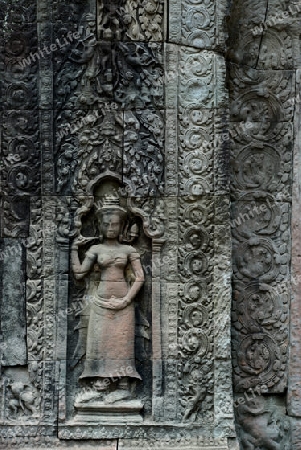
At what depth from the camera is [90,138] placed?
6176 mm

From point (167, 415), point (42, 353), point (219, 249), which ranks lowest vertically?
point (167, 415)

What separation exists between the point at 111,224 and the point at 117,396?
153 cm

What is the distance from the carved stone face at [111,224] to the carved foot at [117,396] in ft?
4.53

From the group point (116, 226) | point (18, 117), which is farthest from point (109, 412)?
point (18, 117)

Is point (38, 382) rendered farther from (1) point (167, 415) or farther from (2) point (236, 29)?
(2) point (236, 29)

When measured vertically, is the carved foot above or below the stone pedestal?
above

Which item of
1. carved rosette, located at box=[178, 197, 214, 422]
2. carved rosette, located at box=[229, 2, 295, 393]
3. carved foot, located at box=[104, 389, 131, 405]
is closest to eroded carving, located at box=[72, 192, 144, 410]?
carved foot, located at box=[104, 389, 131, 405]

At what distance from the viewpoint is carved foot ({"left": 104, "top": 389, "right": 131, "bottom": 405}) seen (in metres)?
6.22

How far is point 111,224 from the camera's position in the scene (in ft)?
20.2

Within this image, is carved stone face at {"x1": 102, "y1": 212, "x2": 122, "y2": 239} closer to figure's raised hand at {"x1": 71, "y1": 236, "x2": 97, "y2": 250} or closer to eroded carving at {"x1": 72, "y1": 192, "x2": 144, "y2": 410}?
eroded carving at {"x1": 72, "y1": 192, "x2": 144, "y2": 410}

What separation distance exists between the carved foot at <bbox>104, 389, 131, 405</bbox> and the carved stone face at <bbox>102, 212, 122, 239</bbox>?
1.38 m

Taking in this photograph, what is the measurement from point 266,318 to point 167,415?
129 cm

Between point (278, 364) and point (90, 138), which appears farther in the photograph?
point (278, 364)

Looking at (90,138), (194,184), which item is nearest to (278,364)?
(194,184)
